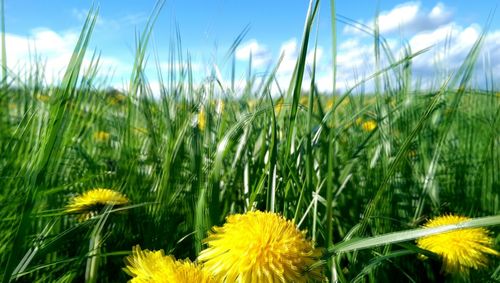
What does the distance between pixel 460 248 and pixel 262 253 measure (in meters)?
0.43

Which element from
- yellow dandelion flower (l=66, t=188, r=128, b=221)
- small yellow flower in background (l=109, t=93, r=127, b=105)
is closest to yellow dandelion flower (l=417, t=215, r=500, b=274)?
yellow dandelion flower (l=66, t=188, r=128, b=221)

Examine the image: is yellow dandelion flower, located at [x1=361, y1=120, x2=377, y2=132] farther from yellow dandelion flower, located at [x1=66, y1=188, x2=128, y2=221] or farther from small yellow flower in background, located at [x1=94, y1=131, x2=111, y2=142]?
small yellow flower in background, located at [x1=94, y1=131, x2=111, y2=142]

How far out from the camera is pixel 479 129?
1655 mm

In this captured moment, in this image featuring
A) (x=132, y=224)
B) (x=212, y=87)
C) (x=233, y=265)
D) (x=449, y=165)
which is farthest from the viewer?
(x=449, y=165)

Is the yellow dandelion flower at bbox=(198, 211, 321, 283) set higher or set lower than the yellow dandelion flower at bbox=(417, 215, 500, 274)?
higher

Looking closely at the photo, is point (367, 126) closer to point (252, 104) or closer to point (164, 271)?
point (252, 104)

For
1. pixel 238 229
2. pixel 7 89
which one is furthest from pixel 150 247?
pixel 7 89

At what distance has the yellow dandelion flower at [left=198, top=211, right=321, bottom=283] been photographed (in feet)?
2.02

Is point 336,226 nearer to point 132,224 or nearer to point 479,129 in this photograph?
point 132,224

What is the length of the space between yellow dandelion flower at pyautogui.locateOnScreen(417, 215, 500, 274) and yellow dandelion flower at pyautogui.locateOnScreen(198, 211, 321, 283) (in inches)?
13.2

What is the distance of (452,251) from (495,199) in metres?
0.33

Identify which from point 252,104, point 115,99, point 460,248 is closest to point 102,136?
point 115,99

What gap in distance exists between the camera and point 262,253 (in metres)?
0.62

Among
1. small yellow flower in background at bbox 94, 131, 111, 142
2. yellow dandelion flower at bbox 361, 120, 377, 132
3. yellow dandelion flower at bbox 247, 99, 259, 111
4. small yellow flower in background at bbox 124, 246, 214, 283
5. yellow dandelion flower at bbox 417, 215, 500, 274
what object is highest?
yellow dandelion flower at bbox 247, 99, 259, 111
